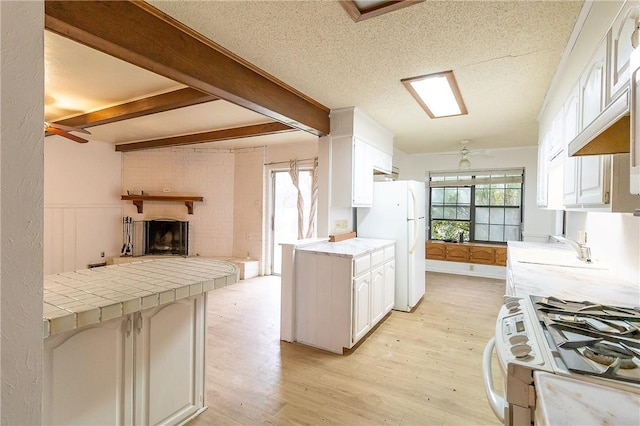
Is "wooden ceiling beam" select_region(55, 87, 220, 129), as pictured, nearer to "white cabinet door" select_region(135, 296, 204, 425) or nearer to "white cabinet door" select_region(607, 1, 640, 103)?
"white cabinet door" select_region(135, 296, 204, 425)

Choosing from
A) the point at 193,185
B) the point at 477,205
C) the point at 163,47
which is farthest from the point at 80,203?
the point at 477,205

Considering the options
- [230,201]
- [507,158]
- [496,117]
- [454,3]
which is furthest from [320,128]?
[507,158]

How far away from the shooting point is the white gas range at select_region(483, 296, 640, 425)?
82cm

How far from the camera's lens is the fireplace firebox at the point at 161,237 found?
590cm

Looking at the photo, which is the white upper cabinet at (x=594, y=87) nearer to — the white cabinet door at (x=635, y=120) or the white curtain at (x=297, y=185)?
the white cabinet door at (x=635, y=120)

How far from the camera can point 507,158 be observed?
5.59m

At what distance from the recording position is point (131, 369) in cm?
156

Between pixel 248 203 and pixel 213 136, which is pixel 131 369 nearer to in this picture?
pixel 213 136

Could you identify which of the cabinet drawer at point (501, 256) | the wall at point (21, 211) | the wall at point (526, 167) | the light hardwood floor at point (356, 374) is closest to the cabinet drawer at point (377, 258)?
the light hardwood floor at point (356, 374)

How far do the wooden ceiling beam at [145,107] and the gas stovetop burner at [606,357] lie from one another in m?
2.64

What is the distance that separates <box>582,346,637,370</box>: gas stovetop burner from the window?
5380 mm

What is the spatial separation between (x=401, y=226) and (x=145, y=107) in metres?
3.22

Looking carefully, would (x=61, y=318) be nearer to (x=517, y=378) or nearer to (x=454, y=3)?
(x=517, y=378)

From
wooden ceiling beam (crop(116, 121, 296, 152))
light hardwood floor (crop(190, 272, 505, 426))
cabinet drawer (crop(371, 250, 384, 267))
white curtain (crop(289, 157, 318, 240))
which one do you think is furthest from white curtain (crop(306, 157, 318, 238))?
cabinet drawer (crop(371, 250, 384, 267))
